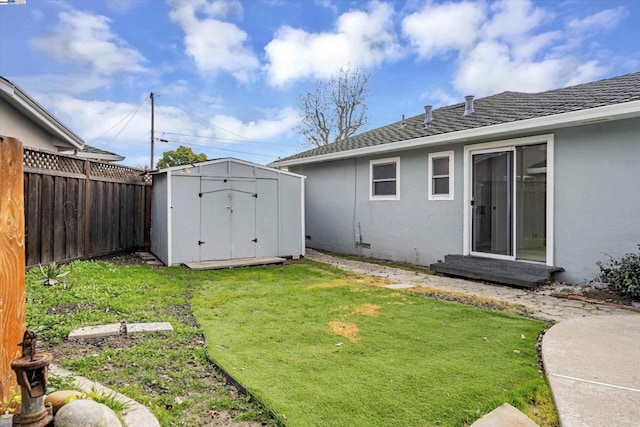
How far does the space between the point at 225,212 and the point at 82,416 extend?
674 centimetres

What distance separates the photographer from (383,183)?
9648 millimetres

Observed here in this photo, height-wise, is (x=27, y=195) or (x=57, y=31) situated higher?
(x=57, y=31)

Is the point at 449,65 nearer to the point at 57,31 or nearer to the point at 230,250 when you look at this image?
the point at 230,250

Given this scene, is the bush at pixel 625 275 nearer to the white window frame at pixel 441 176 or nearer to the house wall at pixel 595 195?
the house wall at pixel 595 195

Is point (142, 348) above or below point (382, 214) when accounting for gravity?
below

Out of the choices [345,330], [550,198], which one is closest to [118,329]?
[345,330]

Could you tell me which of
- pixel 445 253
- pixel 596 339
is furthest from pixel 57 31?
pixel 596 339

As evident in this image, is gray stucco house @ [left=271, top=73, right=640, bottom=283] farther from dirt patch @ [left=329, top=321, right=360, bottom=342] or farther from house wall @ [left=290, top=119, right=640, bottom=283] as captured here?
dirt patch @ [left=329, top=321, right=360, bottom=342]

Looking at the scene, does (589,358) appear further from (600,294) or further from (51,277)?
(51,277)

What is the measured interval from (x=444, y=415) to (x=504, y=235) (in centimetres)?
577

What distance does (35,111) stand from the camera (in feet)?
24.0

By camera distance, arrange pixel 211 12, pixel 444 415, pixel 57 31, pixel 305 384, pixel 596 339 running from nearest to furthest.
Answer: pixel 444 415 < pixel 305 384 < pixel 596 339 < pixel 57 31 < pixel 211 12

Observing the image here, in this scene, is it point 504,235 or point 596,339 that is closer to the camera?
point 596,339

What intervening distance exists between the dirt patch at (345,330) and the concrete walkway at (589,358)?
1.62 m
